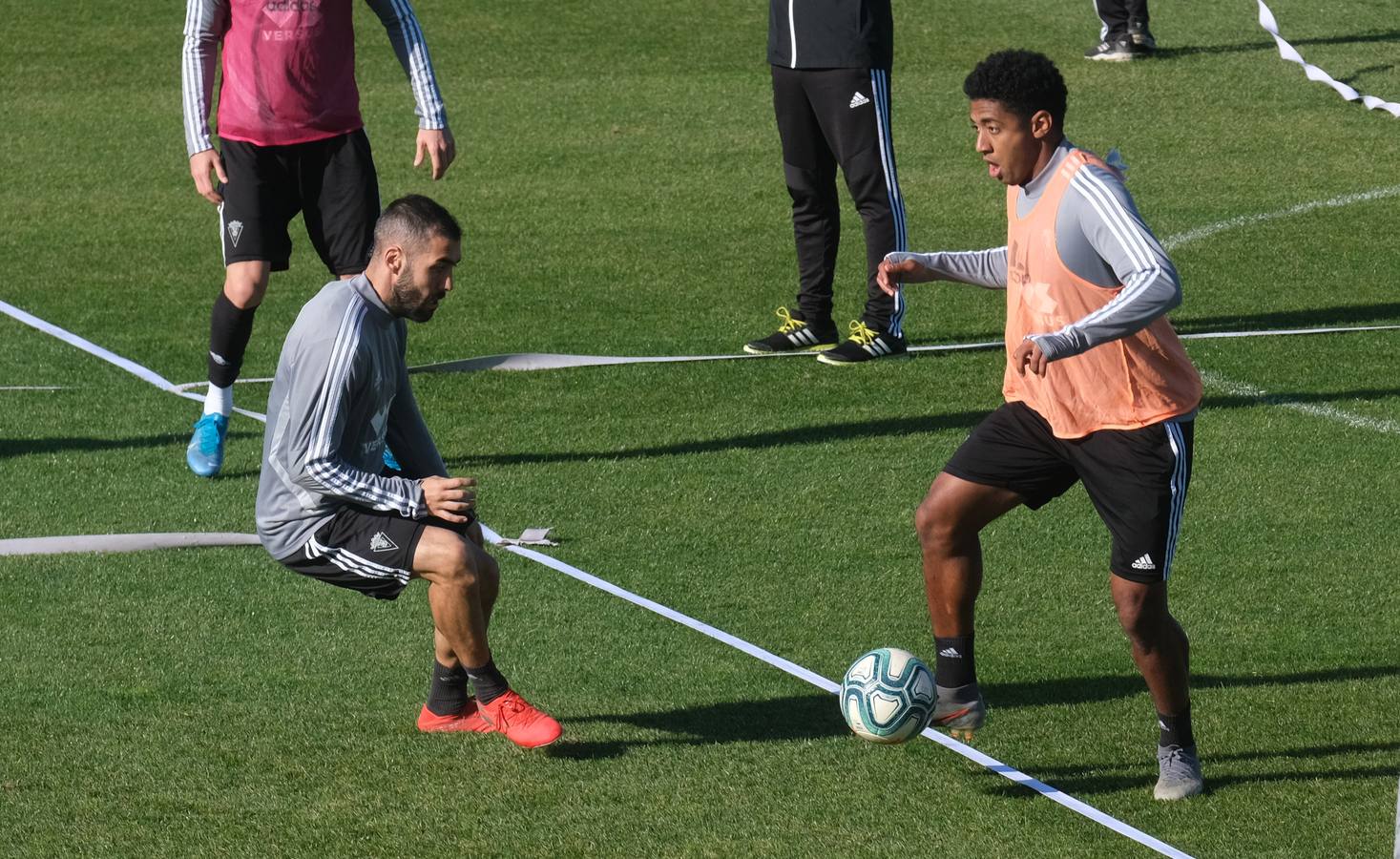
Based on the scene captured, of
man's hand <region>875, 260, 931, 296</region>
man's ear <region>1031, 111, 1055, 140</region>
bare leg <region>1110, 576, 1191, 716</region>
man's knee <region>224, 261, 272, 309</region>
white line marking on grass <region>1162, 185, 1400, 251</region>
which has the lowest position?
white line marking on grass <region>1162, 185, 1400, 251</region>

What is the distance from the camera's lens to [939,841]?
5145 millimetres

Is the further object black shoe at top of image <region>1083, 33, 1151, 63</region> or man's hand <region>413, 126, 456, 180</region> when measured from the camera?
black shoe at top of image <region>1083, 33, 1151, 63</region>

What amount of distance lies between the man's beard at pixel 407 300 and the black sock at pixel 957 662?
5.90 feet

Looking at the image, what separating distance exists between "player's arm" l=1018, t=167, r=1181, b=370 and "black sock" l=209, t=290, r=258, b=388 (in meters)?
4.25

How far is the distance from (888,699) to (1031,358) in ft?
3.60

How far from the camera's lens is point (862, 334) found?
10.2 meters

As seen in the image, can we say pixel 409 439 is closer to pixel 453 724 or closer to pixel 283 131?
pixel 453 724

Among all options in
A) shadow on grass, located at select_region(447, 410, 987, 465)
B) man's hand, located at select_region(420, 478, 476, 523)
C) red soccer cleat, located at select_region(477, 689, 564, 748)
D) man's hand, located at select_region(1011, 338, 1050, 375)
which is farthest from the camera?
shadow on grass, located at select_region(447, 410, 987, 465)

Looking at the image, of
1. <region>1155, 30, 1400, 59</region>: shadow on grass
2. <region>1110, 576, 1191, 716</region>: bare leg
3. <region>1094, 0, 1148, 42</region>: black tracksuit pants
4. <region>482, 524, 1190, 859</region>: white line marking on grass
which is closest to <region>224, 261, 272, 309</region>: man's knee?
<region>482, 524, 1190, 859</region>: white line marking on grass

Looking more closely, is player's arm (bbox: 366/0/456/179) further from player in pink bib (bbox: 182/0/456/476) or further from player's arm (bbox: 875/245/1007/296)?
A: player's arm (bbox: 875/245/1007/296)

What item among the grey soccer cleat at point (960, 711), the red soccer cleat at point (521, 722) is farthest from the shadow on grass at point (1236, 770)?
the red soccer cleat at point (521, 722)

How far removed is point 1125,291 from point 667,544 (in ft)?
9.67

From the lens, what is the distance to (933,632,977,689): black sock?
584 centimetres

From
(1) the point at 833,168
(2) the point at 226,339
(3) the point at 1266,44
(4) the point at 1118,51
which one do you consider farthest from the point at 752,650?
(3) the point at 1266,44
